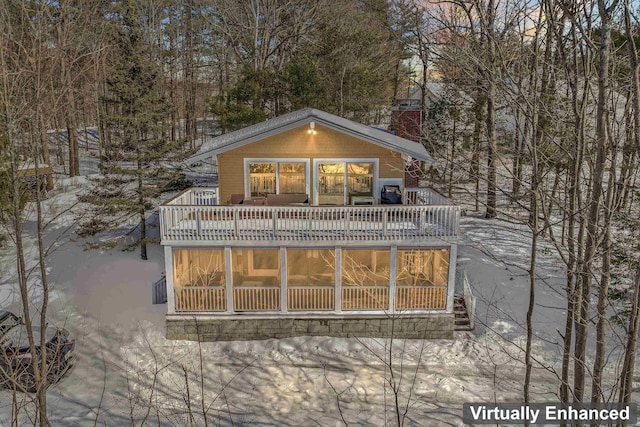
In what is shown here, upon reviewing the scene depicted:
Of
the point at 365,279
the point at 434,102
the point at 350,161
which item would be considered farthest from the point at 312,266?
the point at 434,102

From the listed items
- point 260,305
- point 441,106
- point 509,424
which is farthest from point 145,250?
point 441,106

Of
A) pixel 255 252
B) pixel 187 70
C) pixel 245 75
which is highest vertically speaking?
pixel 187 70

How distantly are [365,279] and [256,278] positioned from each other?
3.26 meters

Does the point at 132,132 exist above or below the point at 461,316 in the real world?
above

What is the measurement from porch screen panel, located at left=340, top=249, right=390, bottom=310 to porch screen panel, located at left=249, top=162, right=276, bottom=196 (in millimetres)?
3433

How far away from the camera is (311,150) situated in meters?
15.3

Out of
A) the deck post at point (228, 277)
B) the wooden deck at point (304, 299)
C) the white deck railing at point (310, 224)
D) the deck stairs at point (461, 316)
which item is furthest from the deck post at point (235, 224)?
the deck stairs at point (461, 316)

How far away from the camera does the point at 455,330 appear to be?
13875 mm

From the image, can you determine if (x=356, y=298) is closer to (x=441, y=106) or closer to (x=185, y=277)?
(x=185, y=277)

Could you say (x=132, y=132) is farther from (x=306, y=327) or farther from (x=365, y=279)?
(x=365, y=279)

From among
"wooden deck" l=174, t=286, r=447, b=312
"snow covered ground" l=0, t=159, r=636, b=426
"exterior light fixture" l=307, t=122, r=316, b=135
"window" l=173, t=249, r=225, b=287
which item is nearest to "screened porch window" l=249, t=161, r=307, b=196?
"exterior light fixture" l=307, t=122, r=316, b=135

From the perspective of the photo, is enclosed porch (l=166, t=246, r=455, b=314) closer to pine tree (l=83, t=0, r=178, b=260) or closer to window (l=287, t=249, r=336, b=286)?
window (l=287, t=249, r=336, b=286)

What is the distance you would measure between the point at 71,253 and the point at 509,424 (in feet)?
54.7

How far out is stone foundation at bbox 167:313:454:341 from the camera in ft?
43.9
